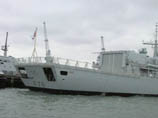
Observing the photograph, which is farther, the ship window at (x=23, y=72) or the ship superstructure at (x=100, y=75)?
the ship window at (x=23, y=72)

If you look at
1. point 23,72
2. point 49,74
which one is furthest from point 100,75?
point 23,72

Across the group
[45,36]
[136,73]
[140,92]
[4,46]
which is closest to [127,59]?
[136,73]

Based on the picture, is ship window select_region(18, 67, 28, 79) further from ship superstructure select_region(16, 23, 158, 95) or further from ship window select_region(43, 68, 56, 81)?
ship window select_region(43, 68, 56, 81)

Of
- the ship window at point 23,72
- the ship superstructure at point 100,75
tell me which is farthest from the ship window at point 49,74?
the ship window at point 23,72

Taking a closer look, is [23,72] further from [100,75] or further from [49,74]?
[100,75]

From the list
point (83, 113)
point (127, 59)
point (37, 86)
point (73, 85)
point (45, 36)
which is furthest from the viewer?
point (45, 36)

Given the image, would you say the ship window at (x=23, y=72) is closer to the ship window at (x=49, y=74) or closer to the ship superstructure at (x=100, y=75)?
the ship superstructure at (x=100, y=75)

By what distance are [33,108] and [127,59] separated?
18.1 meters

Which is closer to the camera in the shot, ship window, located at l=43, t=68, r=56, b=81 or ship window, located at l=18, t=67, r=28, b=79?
ship window, located at l=43, t=68, r=56, b=81

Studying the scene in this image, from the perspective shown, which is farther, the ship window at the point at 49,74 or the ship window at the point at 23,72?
the ship window at the point at 23,72

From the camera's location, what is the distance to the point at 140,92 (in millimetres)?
34594

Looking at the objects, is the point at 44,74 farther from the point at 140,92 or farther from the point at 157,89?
the point at 157,89

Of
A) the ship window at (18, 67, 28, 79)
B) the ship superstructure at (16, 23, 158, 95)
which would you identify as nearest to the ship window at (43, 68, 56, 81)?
the ship superstructure at (16, 23, 158, 95)

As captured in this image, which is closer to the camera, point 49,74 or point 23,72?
point 49,74
